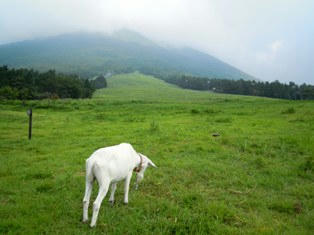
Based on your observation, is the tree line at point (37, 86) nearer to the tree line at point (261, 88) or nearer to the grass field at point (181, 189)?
the grass field at point (181, 189)

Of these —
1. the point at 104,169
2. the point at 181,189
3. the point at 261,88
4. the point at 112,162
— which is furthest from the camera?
the point at 261,88

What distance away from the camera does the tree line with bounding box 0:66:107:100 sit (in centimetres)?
6319

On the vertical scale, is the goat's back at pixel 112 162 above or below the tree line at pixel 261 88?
below

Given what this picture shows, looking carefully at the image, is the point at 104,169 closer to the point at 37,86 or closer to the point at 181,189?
the point at 181,189

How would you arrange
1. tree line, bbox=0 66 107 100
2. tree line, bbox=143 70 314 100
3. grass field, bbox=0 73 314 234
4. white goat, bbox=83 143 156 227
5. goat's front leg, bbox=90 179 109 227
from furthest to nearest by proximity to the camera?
1. tree line, bbox=143 70 314 100
2. tree line, bbox=0 66 107 100
3. grass field, bbox=0 73 314 234
4. white goat, bbox=83 143 156 227
5. goat's front leg, bbox=90 179 109 227

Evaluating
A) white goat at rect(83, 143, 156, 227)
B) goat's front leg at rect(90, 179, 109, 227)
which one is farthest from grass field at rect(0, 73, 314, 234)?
white goat at rect(83, 143, 156, 227)

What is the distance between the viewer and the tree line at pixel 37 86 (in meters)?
63.2

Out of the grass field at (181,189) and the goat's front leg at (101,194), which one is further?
the grass field at (181,189)

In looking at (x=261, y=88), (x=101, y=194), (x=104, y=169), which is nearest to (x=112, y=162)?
(x=104, y=169)

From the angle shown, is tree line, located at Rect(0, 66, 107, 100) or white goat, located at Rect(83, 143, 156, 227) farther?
tree line, located at Rect(0, 66, 107, 100)

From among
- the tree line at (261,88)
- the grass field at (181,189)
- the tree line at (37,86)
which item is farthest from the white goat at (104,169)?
the tree line at (261,88)

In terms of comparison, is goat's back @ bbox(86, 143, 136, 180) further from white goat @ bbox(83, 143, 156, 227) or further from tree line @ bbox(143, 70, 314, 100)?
tree line @ bbox(143, 70, 314, 100)

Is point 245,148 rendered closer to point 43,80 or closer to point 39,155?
point 39,155

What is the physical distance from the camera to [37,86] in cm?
7094
